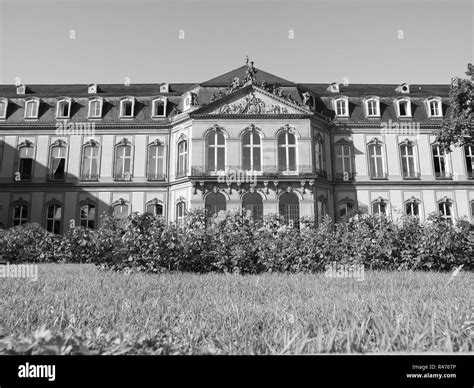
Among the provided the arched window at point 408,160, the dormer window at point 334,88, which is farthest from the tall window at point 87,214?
the arched window at point 408,160

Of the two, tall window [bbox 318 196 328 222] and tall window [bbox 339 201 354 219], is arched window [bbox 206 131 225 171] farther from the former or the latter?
tall window [bbox 339 201 354 219]

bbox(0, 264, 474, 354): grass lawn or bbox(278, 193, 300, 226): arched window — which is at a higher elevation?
bbox(278, 193, 300, 226): arched window

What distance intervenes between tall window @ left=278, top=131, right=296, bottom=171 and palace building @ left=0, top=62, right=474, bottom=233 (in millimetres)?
65

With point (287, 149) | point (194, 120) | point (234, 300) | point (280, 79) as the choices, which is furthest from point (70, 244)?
point (280, 79)

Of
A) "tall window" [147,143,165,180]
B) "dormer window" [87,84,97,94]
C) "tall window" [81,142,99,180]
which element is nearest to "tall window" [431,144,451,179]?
"tall window" [147,143,165,180]

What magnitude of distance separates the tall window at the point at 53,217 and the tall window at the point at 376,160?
2229 cm

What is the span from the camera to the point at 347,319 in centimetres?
231

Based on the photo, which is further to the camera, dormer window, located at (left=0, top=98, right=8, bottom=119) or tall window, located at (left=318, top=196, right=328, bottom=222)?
dormer window, located at (left=0, top=98, right=8, bottom=119)

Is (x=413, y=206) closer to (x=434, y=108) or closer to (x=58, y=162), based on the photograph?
(x=434, y=108)

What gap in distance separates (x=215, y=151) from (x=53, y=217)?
1233 centimetres

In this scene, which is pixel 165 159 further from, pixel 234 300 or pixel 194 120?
pixel 234 300

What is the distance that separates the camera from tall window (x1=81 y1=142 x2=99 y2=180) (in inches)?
901

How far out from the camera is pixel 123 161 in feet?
76.0
